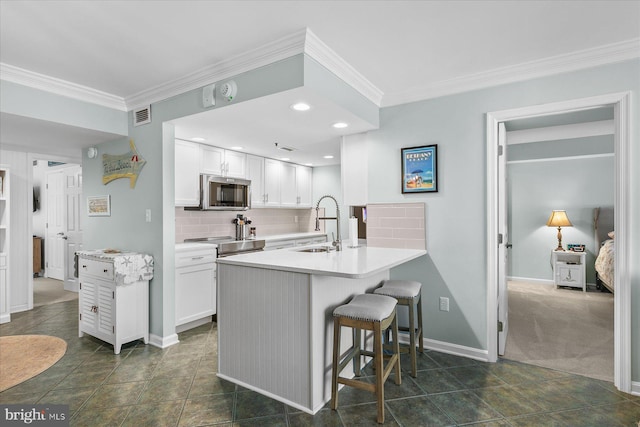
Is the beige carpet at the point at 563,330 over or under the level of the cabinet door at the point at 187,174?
under

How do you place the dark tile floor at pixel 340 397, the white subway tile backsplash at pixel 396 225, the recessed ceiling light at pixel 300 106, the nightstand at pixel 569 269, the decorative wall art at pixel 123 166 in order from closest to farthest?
the dark tile floor at pixel 340 397
the recessed ceiling light at pixel 300 106
the white subway tile backsplash at pixel 396 225
the decorative wall art at pixel 123 166
the nightstand at pixel 569 269

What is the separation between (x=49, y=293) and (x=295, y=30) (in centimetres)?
558

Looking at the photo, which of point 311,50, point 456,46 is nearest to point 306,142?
point 311,50

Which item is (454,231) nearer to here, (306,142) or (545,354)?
(545,354)

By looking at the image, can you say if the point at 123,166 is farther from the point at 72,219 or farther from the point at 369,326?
the point at 369,326

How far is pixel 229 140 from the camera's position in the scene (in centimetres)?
382

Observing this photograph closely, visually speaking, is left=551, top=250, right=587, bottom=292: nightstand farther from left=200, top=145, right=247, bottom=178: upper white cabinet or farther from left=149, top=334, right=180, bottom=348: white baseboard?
left=149, top=334, right=180, bottom=348: white baseboard

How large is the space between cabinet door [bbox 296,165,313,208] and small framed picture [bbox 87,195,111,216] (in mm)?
2801

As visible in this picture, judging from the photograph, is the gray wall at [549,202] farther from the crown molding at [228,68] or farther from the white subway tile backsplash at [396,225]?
the crown molding at [228,68]

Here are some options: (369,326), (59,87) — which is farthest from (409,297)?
(59,87)

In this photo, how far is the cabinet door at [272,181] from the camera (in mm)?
4980

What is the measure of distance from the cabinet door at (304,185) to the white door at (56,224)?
12.9ft

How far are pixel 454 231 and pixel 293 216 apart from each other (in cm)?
360

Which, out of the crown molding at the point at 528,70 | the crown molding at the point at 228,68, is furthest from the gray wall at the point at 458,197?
the crown molding at the point at 228,68
